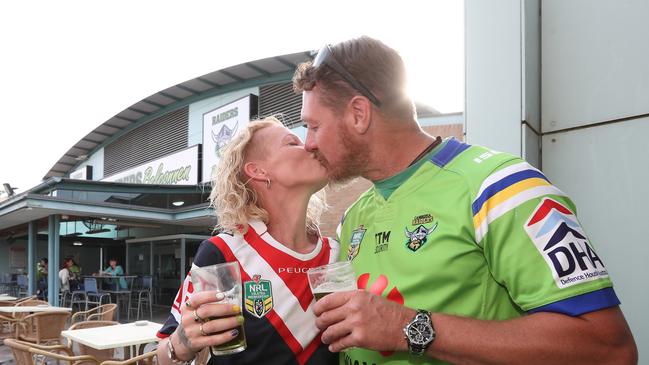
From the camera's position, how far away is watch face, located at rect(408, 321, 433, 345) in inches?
44.6

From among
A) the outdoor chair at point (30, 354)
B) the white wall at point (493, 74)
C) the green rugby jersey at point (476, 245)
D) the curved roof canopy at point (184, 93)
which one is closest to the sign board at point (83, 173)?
the curved roof canopy at point (184, 93)

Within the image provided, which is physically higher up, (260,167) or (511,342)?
(260,167)

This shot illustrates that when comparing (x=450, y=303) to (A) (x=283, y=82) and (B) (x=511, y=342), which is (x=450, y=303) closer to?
(B) (x=511, y=342)

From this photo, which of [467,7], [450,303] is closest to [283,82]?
[467,7]

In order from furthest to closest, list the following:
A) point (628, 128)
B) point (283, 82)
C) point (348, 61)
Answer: point (283, 82) < point (628, 128) < point (348, 61)

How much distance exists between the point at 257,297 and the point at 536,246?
92cm

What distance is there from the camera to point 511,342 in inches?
42.9

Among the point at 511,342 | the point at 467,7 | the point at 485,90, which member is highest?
the point at 467,7

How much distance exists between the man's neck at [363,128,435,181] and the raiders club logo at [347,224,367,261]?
21 cm

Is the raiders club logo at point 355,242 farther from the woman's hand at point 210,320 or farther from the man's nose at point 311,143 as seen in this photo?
the woman's hand at point 210,320

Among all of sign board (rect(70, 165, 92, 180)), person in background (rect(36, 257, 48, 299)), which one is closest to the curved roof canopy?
sign board (rect(70, 165, 92, 180))

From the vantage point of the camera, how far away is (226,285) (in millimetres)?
1406

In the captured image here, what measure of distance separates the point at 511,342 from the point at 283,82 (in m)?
17.2

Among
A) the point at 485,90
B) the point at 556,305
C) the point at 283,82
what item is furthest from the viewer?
the point at 283,82
